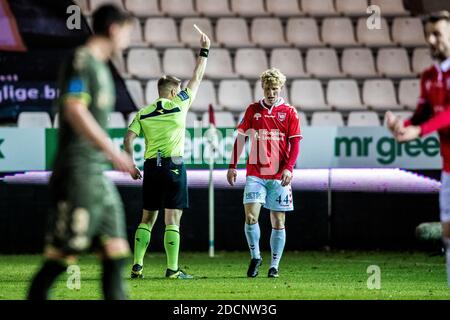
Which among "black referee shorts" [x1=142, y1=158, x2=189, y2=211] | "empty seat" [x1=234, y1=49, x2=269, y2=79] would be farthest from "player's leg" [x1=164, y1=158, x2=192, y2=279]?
"empty seat" [x1=234, y1=49, x2=269, y2=79]

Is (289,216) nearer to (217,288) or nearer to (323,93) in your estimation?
(323,93)

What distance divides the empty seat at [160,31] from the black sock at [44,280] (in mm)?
12246

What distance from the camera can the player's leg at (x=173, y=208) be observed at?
11570 mm

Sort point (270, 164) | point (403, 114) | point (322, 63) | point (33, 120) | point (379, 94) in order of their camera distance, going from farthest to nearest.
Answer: point (322, 63)
point (379, 94)
point (403, 114)
point (33, 120)
point (270, 164)

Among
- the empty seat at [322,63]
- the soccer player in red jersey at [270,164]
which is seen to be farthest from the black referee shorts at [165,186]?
the empty seat at [322,63]

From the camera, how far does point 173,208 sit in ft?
38.2

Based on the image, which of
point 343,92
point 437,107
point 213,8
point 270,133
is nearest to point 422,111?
point 437,107

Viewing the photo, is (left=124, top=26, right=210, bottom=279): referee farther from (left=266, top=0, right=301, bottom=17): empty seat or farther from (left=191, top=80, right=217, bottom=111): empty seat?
(left=266, top=0, right=301, bottom=17): empty seat

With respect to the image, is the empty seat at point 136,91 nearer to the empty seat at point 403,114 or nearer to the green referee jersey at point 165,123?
the empty seat at point 403,114

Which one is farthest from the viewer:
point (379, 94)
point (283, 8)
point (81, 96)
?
point (283, 8)

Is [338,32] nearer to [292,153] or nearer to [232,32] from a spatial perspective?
[232,32]

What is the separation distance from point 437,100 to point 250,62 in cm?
1056

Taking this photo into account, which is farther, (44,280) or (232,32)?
(232,32)

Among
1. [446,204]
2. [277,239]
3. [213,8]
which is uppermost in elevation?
[213,8]
